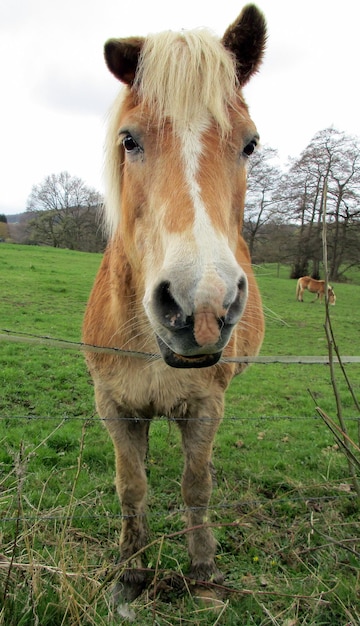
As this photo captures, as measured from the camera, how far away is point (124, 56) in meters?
2.09

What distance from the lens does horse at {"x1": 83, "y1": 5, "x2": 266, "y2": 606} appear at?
1461 millimetres

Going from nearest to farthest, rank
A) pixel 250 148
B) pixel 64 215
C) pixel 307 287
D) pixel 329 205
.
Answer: pixel 250 148 → pixel 307 287 → pixel 329 205 → pixel 64 215

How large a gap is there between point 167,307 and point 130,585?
7.04 feet

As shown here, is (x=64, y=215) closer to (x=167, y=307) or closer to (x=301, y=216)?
(x=301, y=216)

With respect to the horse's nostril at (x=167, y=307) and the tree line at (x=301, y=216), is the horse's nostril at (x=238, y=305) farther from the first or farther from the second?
the tree line at (x=301, y=216)

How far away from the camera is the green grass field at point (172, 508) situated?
199cm

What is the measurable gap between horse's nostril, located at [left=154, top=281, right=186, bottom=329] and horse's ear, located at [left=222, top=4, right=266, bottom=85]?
5.12 feet

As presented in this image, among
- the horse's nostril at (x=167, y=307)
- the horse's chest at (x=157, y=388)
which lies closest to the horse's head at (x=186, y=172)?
the horse's nostril at (x=167, y=307)

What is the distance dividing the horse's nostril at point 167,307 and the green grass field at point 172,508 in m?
0.82

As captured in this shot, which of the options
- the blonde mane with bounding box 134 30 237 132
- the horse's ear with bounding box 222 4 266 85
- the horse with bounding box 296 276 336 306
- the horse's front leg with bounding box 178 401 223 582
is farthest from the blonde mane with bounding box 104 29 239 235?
the horse with bounding box 296 276 336 306

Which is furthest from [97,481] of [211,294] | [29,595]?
[211,294]

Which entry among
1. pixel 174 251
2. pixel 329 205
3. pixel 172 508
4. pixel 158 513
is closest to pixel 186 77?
pixel 174 251

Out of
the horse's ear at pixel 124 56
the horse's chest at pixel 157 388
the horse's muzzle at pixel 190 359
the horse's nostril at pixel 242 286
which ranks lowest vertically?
the horse's chest at pixel 157 388

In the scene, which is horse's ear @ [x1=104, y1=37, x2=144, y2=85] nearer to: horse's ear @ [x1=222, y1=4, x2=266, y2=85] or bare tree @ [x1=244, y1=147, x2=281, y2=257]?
horse's ear @ [x1=222, y1=4, x2=266, y2=85]
